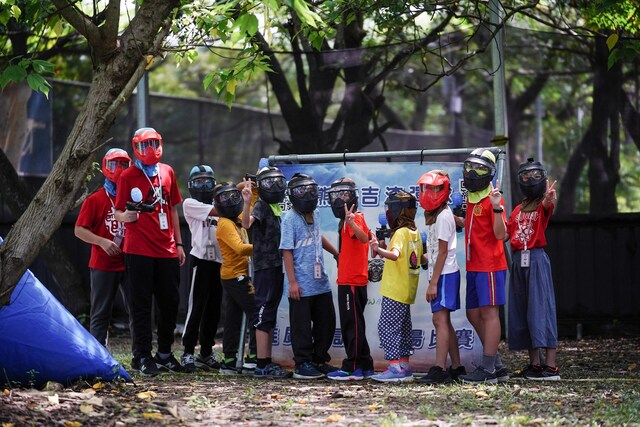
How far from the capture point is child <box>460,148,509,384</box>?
7891 mm

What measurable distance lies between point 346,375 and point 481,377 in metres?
1.14

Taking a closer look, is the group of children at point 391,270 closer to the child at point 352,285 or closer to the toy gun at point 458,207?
the child at point 352,285

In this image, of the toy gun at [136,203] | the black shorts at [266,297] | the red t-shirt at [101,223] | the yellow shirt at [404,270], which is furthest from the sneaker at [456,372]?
the red t-shirt at [101,223]

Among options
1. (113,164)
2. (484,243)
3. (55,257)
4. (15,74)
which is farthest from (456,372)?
→ (55,257)

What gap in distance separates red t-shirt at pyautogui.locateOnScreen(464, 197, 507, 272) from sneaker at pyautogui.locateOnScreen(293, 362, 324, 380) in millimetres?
1581

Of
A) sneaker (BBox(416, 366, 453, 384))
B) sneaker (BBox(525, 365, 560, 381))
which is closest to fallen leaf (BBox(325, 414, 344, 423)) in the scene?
sneaker (BBox(416, 366, 453, 384))

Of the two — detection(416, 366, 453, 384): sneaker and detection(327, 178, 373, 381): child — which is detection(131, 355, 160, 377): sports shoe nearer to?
detection(327, 178, 373, 381): child

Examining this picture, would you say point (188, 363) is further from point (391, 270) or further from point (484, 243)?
point (484, 243)

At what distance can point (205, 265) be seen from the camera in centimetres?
909

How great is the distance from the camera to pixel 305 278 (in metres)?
8.38

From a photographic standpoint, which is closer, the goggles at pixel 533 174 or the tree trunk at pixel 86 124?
the tree trunk at pixel 86 124

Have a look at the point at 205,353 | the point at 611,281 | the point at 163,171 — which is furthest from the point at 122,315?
the point at 611,281

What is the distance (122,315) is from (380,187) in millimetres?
5873

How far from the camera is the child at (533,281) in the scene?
811cm
